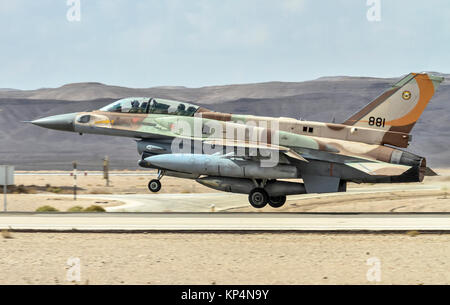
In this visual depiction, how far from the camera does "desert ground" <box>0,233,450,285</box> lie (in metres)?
12.4

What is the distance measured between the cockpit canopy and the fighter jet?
132mm

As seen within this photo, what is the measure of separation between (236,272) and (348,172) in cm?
1157

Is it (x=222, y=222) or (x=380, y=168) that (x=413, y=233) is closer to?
(x=380, y=168)

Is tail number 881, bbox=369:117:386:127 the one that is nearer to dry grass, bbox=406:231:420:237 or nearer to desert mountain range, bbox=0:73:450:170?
dry grass, bbox=406:231:420:237

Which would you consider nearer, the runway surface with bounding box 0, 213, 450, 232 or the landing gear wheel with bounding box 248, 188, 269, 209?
the runway surface with bounding box 0, 213, 450, 232

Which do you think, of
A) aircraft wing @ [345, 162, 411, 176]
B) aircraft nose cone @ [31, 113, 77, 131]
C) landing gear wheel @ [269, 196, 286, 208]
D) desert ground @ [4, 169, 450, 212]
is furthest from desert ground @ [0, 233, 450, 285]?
desert ground @ [4, 169, 450, 212]

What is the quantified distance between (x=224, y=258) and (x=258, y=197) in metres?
9.73

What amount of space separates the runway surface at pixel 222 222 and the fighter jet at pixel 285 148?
163 cm

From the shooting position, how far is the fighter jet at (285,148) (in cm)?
2306

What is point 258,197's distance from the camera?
2372 cm

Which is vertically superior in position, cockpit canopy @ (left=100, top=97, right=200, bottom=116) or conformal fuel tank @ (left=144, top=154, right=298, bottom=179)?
cockpit canopy @ (left=100, top=97, right=200, bottom=116)

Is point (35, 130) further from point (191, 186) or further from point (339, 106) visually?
point (191, 186)

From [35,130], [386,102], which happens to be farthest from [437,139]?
[386,102]
